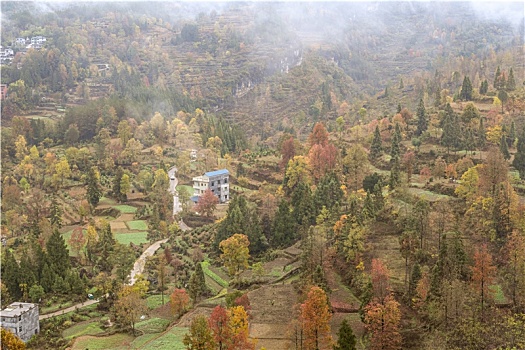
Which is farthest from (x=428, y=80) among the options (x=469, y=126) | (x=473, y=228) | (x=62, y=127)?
(x=473, y=228)

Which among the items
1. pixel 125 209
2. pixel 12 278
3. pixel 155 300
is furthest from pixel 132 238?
pixel 155 300

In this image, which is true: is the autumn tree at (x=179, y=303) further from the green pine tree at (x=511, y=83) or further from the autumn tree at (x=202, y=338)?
the green pine tree at (x=511, y=83)

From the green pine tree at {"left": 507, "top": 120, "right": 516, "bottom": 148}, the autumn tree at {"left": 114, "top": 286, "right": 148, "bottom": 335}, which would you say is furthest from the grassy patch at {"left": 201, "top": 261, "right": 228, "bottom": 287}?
the green pine tree at {"left": 507, "top": 120, "right": 516, "bottom": 148}

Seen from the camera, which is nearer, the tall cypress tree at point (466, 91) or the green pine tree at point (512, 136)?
the green pine tree at point (512, 136)

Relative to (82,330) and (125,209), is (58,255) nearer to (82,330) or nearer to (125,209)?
(82,330)

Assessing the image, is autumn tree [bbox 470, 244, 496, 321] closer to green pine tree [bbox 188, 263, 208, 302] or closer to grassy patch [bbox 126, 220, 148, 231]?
green pine tree [bbox 188, 263, 208, 302]

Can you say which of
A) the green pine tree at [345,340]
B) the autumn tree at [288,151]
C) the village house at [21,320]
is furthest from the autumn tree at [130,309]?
the autumn tree at [288,151]

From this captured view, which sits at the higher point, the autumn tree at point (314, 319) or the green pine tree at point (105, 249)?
the autumn tree at point (314, 319)
